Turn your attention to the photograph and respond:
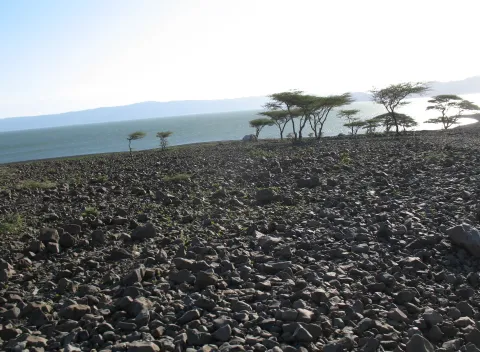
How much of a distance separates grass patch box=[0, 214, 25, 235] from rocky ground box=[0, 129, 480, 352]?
41 millimetres

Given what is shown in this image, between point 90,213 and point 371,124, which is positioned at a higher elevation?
point 371,124

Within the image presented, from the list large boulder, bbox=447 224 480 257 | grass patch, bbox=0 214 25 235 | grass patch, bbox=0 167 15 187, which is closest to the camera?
large boulder, bbox=447 224 480 257

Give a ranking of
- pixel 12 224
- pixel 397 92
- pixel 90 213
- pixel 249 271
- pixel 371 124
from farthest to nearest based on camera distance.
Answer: pixel 371 124, pixel 397 92, pixel 90 213, pixel 12 224, pixel 249 271

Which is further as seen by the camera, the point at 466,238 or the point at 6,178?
the point at 6,178

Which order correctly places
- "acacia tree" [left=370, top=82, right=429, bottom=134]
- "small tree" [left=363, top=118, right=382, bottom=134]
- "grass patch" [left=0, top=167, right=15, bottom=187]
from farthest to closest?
"small tree" [left=363, top=118, right=382, bottom=134] → "acacia tree" [left=370, top=82, right=429, bottom=134] → "grass patch" [left=0, top=167, right=15, bottom=187]

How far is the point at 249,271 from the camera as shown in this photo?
243 inches

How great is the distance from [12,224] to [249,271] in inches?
252

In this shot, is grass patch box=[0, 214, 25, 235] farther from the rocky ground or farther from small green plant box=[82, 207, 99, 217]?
small green plant box=[82, 207, 99, 217]

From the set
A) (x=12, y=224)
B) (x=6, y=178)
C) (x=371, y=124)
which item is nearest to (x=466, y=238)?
(x=12, y=224)

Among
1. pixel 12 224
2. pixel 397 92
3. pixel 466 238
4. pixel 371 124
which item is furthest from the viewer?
pixel 371 124

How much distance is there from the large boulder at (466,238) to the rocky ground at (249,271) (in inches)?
0.8

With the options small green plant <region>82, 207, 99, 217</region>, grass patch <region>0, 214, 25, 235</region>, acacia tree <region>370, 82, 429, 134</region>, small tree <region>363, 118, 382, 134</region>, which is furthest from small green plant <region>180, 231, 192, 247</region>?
small tree <region>363, 118, 382, 134</region>

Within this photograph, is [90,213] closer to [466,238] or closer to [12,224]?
[12,224]

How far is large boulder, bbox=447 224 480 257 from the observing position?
653 centimetres
